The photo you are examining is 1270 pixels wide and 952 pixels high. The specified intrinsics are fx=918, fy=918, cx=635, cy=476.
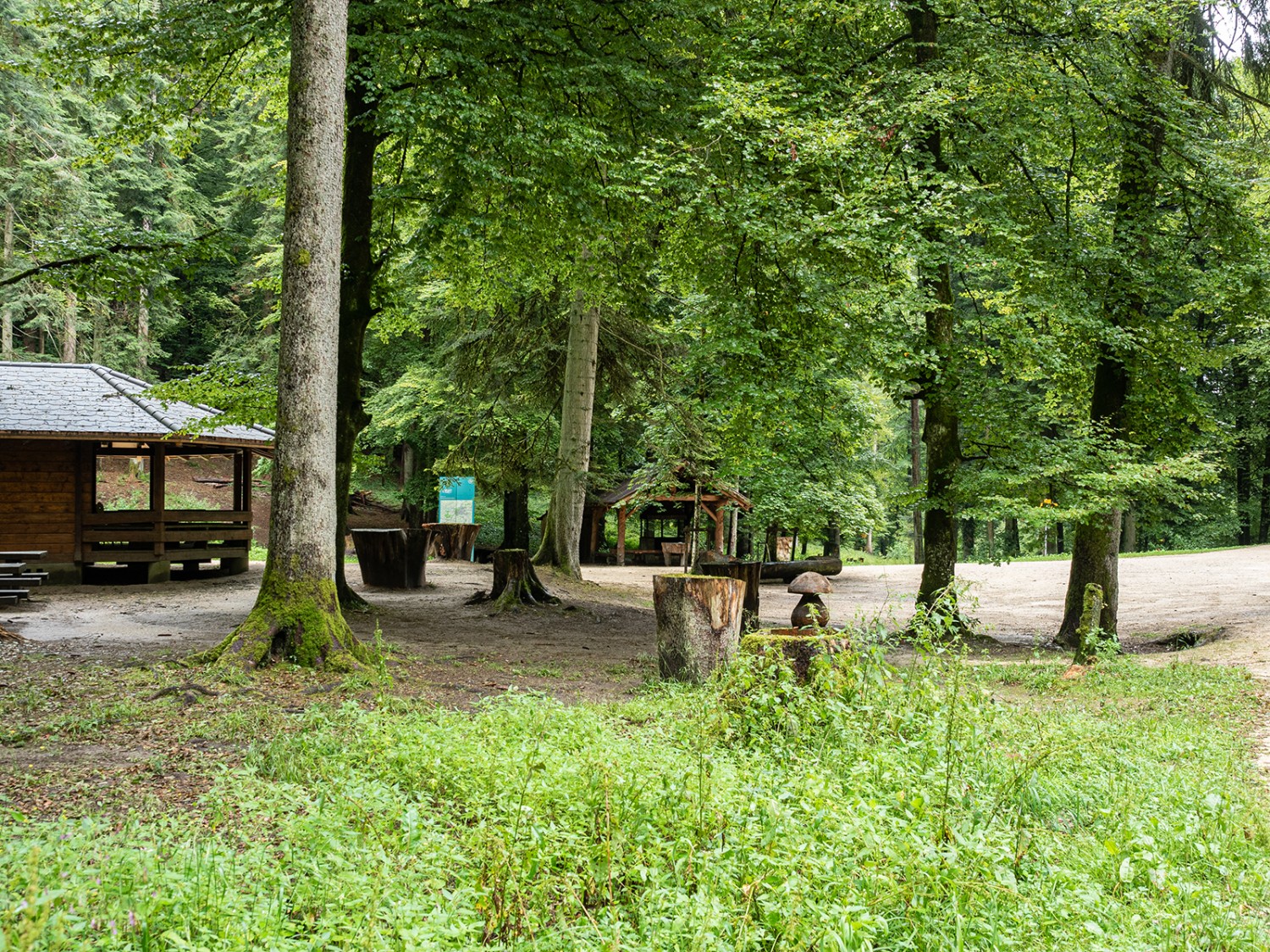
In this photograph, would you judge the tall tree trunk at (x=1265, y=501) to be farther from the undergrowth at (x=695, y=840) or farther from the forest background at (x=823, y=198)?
the undergrowth at (x=695, y=840)

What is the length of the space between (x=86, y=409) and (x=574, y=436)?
893cm

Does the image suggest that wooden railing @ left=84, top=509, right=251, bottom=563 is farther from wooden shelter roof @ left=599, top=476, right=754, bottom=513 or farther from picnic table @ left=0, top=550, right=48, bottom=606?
wooden shelter roof @ left=599, top=476, right=754, bottom=513

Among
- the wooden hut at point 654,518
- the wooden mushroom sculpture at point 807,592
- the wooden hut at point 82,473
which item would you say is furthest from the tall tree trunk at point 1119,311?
the wooden hut at point 654,518

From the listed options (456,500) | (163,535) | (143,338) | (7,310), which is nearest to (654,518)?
(456,500)

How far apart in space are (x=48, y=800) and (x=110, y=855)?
1.64 meters

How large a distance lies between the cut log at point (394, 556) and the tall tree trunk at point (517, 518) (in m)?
3.69

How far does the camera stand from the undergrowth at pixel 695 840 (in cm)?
259

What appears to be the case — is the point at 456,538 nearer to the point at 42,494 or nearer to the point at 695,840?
the point at 42,494

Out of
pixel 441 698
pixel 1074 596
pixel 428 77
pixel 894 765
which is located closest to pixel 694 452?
pixel 1074 596

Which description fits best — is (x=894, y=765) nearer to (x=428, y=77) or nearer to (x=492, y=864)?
(x=492, y=864)

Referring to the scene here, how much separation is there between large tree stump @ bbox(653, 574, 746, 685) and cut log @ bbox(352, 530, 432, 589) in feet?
27.7

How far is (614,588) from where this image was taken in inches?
722

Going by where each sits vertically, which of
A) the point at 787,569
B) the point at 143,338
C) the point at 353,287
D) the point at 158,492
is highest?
the point at 143,338

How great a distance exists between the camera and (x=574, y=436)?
59.9 ft
